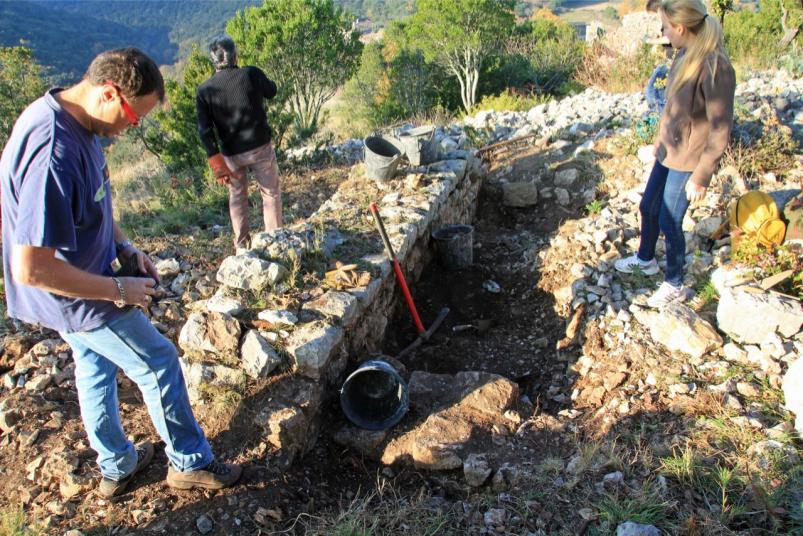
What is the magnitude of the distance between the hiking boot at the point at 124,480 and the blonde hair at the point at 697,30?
3.69m

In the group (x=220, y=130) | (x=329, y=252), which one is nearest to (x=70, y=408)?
(x=329, y=252)

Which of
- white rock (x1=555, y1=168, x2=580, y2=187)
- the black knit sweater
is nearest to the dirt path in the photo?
the black knit sweater

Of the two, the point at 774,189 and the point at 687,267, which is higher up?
the point at 774,189

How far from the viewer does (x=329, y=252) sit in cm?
420

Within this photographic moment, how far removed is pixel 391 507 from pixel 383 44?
86.7 ft

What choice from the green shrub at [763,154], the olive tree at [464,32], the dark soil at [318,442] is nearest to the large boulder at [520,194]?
the dark soil at [318,442]

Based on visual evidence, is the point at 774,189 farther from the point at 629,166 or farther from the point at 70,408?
the point at 70,408

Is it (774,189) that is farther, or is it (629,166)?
(629,166)

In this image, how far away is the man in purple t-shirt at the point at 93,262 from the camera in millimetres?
1826

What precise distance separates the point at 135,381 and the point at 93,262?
604mm

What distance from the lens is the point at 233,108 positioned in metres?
4.36

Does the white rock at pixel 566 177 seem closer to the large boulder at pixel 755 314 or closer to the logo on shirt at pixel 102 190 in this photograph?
the large boulder at pixel 755 314

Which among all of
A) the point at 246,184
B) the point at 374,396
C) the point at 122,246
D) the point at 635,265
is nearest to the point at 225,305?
the point at 122,246

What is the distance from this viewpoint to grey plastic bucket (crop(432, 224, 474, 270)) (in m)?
5.15
